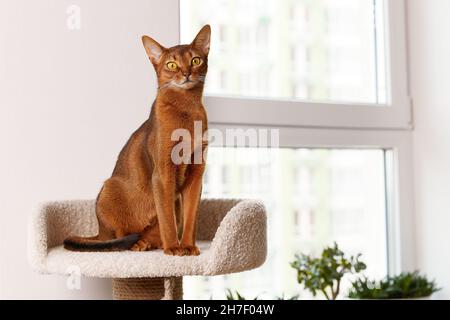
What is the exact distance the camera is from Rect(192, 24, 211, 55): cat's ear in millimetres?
1137

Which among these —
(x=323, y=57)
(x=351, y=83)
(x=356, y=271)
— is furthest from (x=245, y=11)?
(x=356, y=271)

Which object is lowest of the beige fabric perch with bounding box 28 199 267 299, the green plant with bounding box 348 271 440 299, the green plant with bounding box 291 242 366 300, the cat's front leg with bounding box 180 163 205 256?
the green plant with bounding box 348 271 440 299

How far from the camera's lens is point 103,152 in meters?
1.39

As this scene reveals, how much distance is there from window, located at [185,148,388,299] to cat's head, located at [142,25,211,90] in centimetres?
49

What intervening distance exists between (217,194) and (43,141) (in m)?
0.49

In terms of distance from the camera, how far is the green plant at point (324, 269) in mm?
1582

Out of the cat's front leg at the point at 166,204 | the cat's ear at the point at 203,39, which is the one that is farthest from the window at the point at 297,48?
the cat's front leg at the point at 166,204

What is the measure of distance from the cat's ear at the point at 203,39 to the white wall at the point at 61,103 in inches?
12.6

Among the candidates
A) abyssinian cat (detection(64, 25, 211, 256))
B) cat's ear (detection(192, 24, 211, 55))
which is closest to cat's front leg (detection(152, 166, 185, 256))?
abyssinian cat (detection(64, 25, 211, 256))

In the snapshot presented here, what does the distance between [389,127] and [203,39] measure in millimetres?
841

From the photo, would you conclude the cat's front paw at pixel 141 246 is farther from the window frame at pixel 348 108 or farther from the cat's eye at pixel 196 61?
the window frame at pixel 348 108

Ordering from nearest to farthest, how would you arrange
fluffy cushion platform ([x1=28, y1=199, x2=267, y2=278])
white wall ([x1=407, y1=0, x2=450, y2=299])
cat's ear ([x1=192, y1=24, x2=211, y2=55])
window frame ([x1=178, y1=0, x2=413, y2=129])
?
fluffy cushion platform ([x1=28, y1=199, x2=267, y2=278])
cat's ear ([x1=192, y1=24, x2=211, y2=55])
window frame ([x1=178, y1=0, x2=413, y2=129])
white wall ([x1=407, y1=0, x2=450, y2=299])

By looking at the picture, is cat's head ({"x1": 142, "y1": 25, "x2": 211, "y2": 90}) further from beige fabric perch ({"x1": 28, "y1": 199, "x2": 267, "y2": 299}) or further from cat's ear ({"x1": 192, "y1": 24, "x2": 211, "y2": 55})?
beige fabric perch ({"x1": 28, "y1": 199, "x2": 267, "y2": 299})

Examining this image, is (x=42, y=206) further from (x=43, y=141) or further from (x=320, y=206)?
(x=320, y=206)
